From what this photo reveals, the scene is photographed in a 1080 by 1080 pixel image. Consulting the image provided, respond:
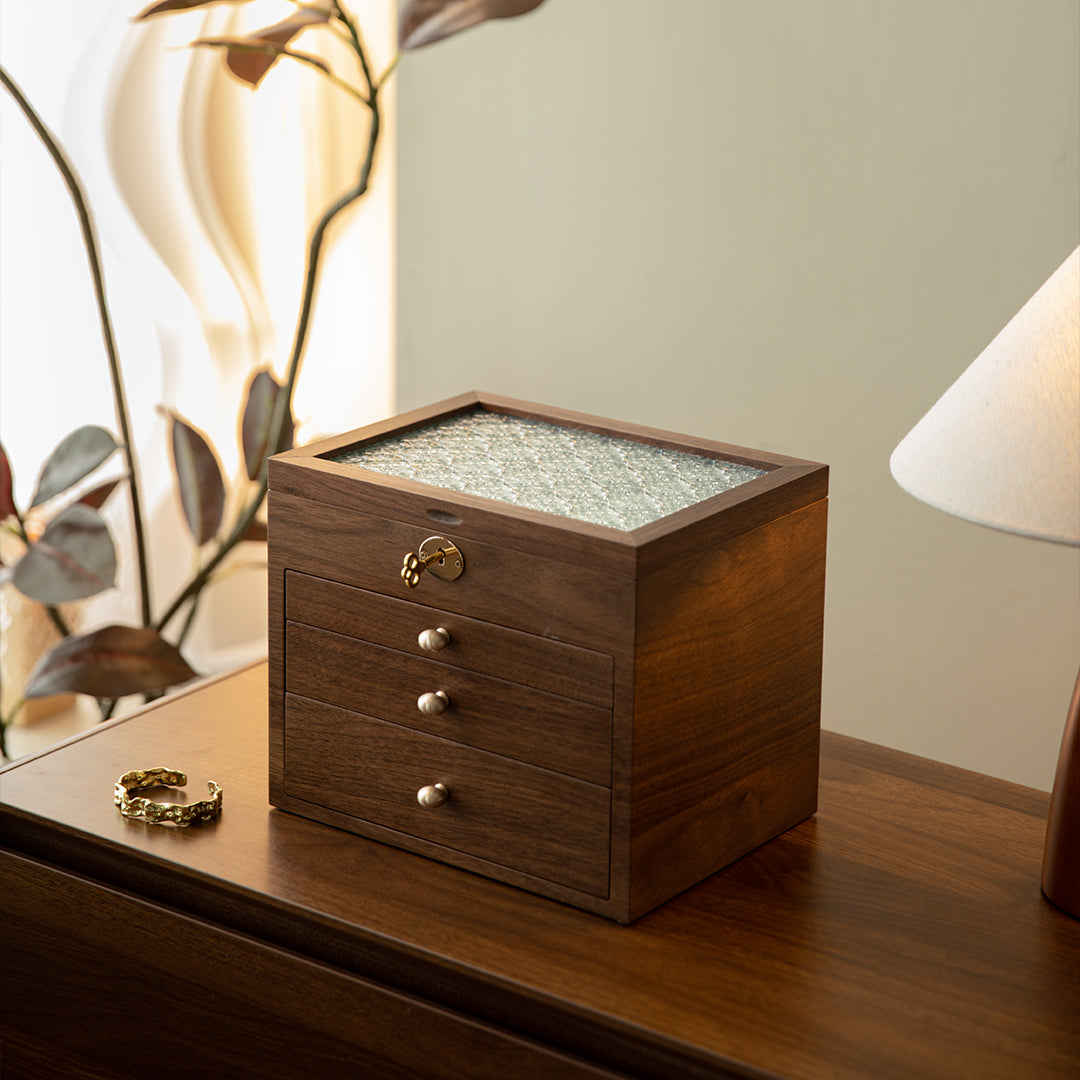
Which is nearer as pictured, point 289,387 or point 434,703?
point 434,703

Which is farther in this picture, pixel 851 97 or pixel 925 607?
pixel 925 607

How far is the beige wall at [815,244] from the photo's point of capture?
1.42 meters

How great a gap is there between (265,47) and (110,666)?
72 cm

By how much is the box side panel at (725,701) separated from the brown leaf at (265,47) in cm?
99

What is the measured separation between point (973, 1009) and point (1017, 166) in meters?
0.87

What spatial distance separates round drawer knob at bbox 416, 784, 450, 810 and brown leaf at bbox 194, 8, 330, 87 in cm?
101

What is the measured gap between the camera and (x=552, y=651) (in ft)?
2.84

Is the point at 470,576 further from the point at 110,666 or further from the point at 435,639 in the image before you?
the point at 110,666

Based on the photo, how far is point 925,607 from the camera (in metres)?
1.57

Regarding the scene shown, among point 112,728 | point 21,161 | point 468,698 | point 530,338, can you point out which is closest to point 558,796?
point 468,698

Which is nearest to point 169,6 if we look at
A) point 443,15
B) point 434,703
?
point 443,15

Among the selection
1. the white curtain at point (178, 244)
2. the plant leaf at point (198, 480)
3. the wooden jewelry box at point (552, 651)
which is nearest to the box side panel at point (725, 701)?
the wooden jewelry box at point (552, 651)

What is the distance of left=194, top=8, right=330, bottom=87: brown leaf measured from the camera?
66.1 inches

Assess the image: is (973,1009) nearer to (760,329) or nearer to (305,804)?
(305,804)
